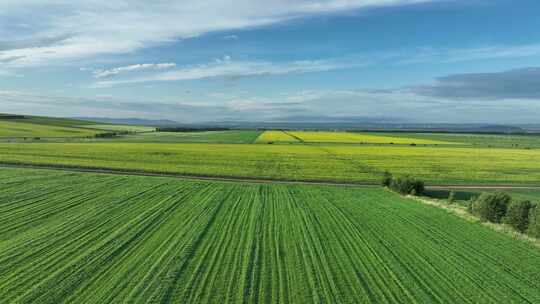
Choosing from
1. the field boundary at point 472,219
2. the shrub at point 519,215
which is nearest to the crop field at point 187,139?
the field boundary at point 472,219

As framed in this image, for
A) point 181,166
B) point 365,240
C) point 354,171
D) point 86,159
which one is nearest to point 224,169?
point 181,166

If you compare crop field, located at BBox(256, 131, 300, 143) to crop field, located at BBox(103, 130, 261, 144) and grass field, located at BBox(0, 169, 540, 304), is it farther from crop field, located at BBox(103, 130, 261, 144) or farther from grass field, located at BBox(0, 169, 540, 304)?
grass field, located at BBox(0, 169, 540, 304)

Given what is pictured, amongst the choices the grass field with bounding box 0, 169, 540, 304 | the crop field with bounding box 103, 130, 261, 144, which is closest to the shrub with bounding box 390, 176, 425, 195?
the grass field with bounding box 0, 169, 540, 304

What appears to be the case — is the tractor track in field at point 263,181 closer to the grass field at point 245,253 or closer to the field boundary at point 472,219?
the field boundary at point 472,219

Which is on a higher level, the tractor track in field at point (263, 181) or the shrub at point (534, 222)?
the shrub at point (534, 222)

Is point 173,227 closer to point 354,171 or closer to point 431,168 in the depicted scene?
point 354,171

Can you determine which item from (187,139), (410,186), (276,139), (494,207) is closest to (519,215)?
(494,207)

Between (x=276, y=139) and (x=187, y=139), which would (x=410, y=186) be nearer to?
(x=276, y=139)
